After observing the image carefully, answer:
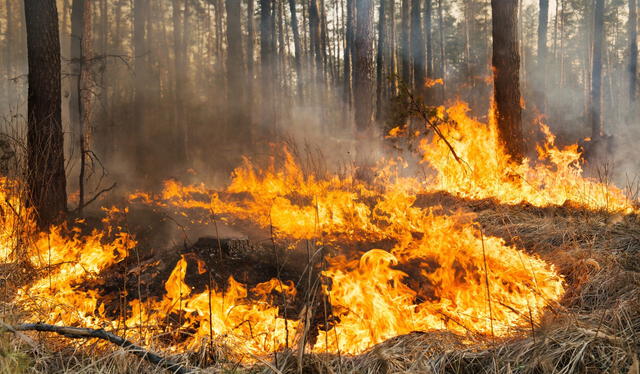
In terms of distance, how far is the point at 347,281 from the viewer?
3652 mm

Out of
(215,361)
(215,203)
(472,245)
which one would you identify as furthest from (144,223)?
(472,245)

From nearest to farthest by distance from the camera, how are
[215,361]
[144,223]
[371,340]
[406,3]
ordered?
[215,361]
[371,340]
[144,223]
[406,3]

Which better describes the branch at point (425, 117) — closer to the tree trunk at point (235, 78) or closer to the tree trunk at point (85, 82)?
the tree trunk at point (85, 82)

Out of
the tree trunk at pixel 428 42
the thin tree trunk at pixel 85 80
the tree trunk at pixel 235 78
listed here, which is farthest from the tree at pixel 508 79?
the tree trunk at pixel 428 42

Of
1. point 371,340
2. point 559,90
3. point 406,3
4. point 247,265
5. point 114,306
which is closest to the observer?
point 371,340

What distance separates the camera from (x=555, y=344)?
211cm

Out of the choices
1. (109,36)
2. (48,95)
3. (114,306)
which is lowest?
(114,306)

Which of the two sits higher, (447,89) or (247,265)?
(447,89)

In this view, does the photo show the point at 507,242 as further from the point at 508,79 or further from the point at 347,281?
the point at 508,79

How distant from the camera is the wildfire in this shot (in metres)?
3.10

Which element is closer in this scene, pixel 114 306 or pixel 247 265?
pixel 114 306

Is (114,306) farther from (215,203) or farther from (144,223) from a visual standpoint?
(215,203)

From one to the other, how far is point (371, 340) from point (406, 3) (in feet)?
81.2

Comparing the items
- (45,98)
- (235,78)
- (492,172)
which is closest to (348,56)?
(235,78)
